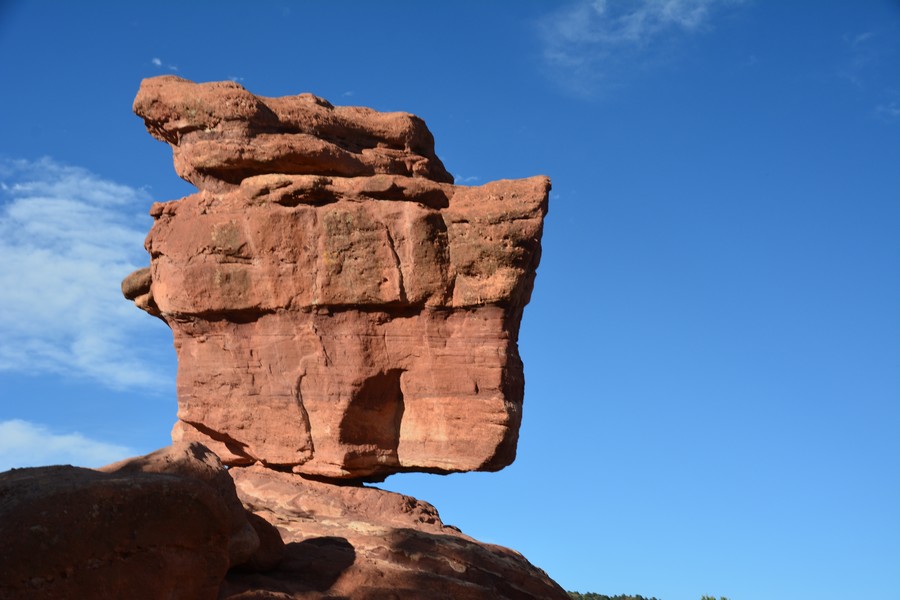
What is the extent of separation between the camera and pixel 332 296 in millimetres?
17688

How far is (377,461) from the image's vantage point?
17781mm

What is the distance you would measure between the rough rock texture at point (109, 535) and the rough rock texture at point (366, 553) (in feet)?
2.83

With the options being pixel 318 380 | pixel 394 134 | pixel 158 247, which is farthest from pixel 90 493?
pixel 394 134

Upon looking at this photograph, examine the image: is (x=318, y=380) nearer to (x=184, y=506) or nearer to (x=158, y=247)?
(x=158, y=247)

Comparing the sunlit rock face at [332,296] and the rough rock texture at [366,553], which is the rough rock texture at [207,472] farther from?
the sunlit rock face at [332,296]

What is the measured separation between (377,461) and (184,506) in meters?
6.37

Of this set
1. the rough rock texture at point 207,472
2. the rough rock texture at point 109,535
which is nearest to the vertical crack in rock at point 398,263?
the rough rock texture at point 207,472

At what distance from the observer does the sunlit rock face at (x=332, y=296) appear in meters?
17.4

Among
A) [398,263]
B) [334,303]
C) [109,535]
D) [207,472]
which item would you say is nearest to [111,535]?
[109,535]

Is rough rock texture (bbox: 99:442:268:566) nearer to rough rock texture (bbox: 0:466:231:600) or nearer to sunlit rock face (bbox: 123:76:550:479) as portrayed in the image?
rough rock texture (bbox: 0:466:231:600)

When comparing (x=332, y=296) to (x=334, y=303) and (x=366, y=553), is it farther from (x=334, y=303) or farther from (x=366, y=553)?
(x=366, y=553)

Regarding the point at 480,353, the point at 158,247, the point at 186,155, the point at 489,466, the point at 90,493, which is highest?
the point at 186,155

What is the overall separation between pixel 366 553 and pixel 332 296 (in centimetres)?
450

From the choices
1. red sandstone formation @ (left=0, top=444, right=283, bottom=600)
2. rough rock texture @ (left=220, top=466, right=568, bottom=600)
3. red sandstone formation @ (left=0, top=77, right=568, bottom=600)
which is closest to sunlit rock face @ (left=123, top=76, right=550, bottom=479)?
red sandstone formation @ (left=0, top=77, right=568, bottom=600)
